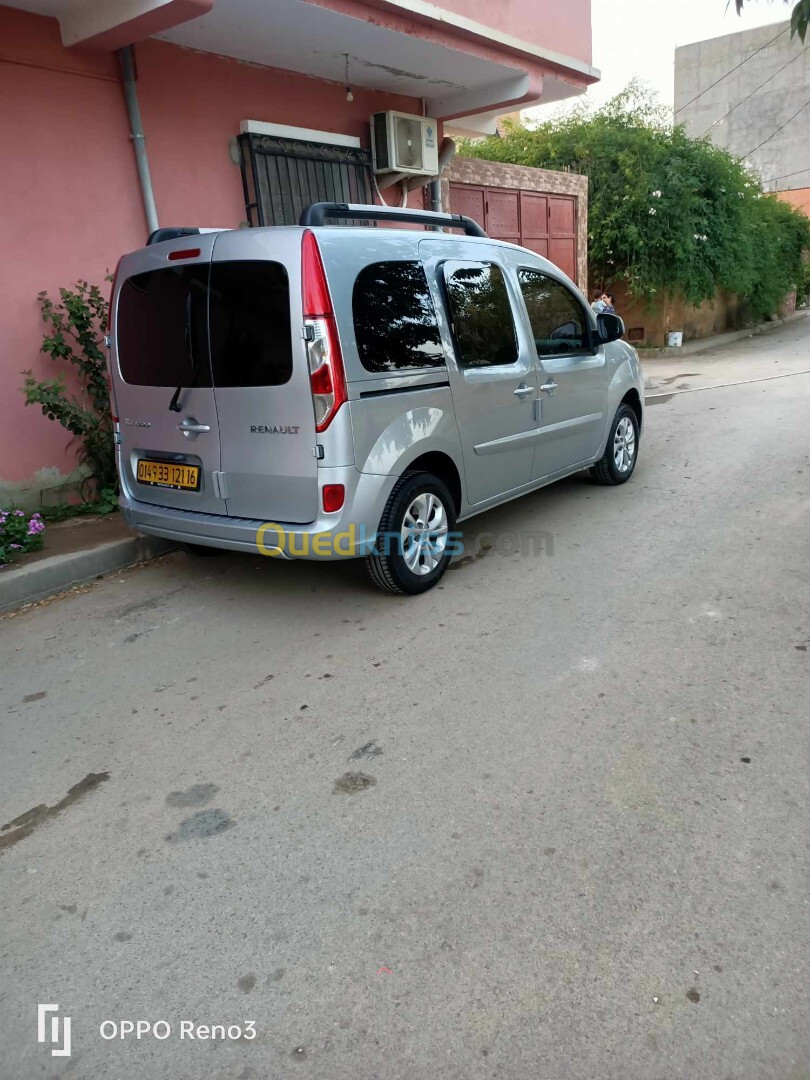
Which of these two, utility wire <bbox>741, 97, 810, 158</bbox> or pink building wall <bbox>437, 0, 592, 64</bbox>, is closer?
pink building wall <bbox>437, 0, 592, 64</bbox>

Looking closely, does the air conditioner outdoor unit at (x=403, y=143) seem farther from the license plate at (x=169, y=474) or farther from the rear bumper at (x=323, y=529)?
the rear bumper at (x=323, y=529)

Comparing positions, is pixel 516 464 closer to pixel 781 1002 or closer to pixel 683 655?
pixel 683 655

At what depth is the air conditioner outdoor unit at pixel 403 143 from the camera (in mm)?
8594

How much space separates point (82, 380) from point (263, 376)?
10.0ft

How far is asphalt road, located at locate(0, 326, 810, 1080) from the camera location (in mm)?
1995

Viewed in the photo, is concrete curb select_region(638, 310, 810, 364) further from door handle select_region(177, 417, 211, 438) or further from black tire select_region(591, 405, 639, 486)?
door handle select_region(177, 417, 211, 438)

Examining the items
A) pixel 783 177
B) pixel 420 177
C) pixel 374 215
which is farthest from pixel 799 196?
pixel 374 215

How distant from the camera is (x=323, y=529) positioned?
13.4ft

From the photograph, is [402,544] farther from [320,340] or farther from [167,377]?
[167,377]

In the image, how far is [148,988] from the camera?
2139mm

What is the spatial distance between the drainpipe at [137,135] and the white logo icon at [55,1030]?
6.05 metres

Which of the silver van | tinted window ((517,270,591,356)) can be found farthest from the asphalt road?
tinted window ((517,270,591,356))

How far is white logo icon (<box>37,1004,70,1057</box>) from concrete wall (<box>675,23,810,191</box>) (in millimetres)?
37904

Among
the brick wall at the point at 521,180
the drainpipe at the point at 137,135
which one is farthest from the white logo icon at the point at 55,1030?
the brick wall at the point at 521,180
